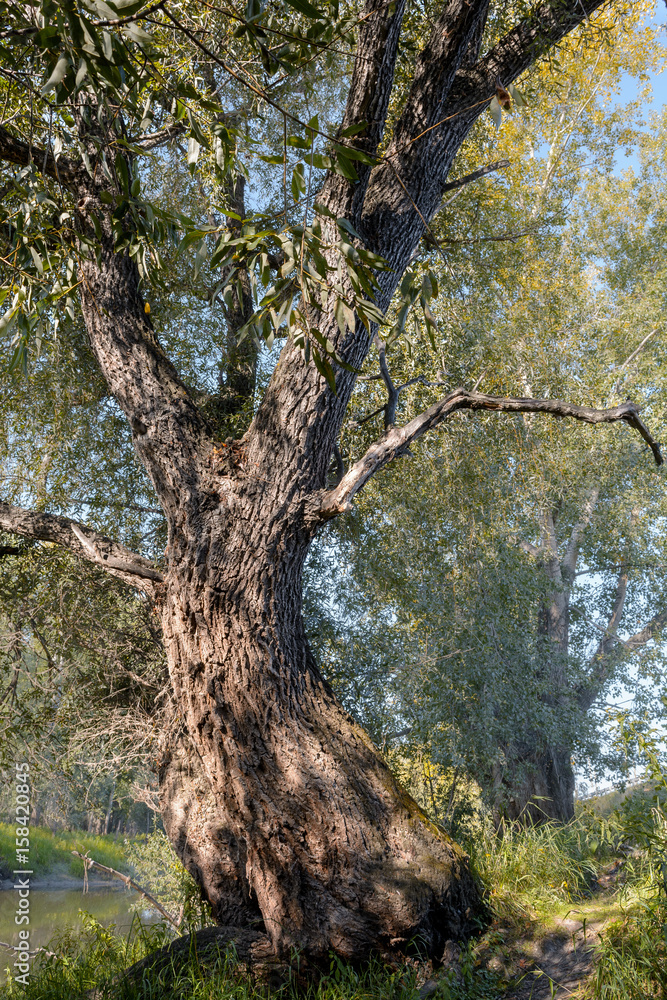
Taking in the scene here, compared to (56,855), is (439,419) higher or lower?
higher

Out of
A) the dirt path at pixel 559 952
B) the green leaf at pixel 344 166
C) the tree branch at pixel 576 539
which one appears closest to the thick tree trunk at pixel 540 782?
the tree branch at pixel 576 539

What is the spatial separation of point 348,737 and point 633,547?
7.62 metres

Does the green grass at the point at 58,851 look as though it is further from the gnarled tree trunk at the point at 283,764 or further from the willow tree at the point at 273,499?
the gnarled tree trunk at the point at 283,764

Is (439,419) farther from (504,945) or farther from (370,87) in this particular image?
(504,945)

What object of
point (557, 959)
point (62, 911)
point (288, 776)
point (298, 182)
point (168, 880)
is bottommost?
point (557, 959)

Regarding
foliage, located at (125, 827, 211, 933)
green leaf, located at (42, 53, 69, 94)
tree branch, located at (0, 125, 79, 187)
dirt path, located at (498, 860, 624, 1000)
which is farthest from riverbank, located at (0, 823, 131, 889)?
green leaf, located at (42, 53, 69, 94)

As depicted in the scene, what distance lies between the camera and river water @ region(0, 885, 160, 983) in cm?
731

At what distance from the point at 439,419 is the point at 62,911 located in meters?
9.80

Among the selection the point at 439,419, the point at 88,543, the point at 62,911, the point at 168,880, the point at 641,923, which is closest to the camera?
the point at 641,923

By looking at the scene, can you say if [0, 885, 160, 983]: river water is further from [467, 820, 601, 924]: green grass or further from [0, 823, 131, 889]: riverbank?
[467, 820, 601, 924]: green grass

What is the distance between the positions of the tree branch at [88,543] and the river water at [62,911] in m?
3.68

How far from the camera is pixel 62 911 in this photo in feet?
31.9

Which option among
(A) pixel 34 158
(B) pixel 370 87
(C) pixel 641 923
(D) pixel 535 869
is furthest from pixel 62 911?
(B) pixel 370 87

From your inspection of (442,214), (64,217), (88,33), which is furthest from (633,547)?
(88,33)
